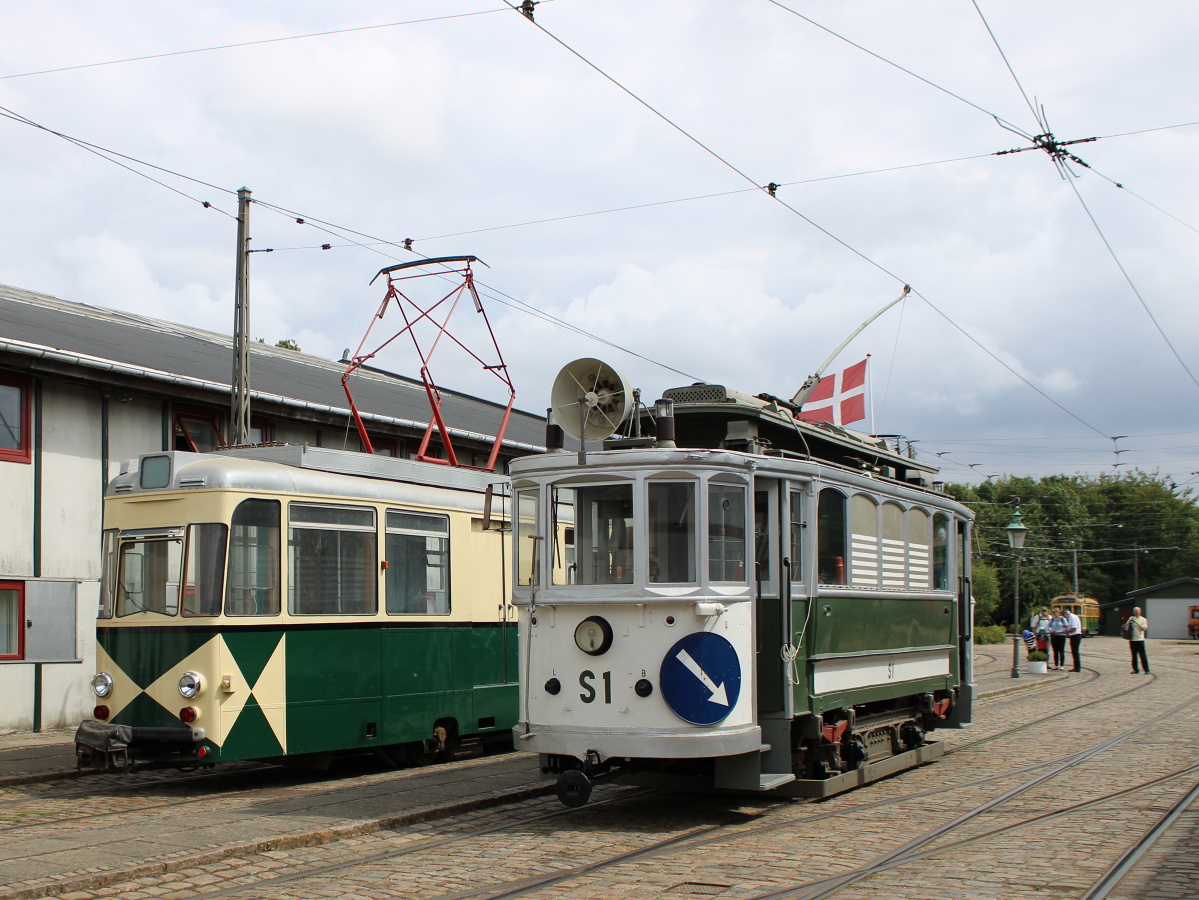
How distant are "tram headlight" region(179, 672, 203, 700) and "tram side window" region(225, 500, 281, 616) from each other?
0.59 m

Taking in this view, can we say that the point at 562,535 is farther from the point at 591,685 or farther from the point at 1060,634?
the point at 1060,634

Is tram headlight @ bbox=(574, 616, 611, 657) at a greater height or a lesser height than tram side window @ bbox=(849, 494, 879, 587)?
lesser

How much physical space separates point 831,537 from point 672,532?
1767 mm

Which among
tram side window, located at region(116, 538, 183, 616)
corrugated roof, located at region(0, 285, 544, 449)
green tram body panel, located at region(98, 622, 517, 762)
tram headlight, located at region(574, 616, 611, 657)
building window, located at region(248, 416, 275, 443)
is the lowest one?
green tram body panel, located at region(98, 622, 517, 762)

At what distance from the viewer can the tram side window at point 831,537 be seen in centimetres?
997

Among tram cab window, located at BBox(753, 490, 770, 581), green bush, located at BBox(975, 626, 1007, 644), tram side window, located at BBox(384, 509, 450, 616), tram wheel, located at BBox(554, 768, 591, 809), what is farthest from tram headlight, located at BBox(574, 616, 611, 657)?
green bush, located at BBox(975, 626, 1007, 644)

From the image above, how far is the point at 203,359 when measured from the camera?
798 inches

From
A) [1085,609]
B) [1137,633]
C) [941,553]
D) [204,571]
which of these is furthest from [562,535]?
[1085,609]

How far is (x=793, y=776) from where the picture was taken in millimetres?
9445

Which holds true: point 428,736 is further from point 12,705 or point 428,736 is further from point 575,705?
point 12,705

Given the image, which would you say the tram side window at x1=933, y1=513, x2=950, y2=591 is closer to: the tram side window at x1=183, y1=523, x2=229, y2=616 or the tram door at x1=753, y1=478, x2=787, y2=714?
the tram door at x1=753, y1=478, x2=787, y2=714


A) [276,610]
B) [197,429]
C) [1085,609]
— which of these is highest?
[197,429]

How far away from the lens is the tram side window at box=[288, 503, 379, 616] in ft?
36.6

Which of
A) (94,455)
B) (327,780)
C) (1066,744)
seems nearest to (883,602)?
(1066,744)
